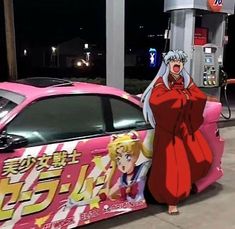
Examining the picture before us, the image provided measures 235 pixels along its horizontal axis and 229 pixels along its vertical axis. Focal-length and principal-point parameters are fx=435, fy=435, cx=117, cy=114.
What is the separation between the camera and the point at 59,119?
417 centimetres

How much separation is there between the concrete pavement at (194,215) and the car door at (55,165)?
0.47 meters

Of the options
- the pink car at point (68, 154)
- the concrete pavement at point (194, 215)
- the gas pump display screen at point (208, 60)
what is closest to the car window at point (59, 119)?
the pink car at point (68, 154)

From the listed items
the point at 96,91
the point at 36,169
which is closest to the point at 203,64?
the point at 96,91

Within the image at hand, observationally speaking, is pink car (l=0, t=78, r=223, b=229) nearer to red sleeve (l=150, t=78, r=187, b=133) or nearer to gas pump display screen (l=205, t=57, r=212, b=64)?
red sleeve (l=150, t=78, r=187, b=133)

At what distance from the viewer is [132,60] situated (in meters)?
33.4

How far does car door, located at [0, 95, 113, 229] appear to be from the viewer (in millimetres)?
3752

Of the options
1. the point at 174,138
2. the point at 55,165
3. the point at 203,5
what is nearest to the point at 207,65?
the point at 203,5

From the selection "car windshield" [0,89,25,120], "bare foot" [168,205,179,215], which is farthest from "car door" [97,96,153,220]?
"car windshield" [0,89,25,120]

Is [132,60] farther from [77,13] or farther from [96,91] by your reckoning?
[96,91]

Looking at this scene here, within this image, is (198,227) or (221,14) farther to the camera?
(221,14)

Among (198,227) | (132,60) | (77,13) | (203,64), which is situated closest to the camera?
(198,227)

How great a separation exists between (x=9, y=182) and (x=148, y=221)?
1.65 meters

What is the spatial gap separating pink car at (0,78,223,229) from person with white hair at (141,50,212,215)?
0.14 meters

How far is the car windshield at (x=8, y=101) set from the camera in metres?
3.88
